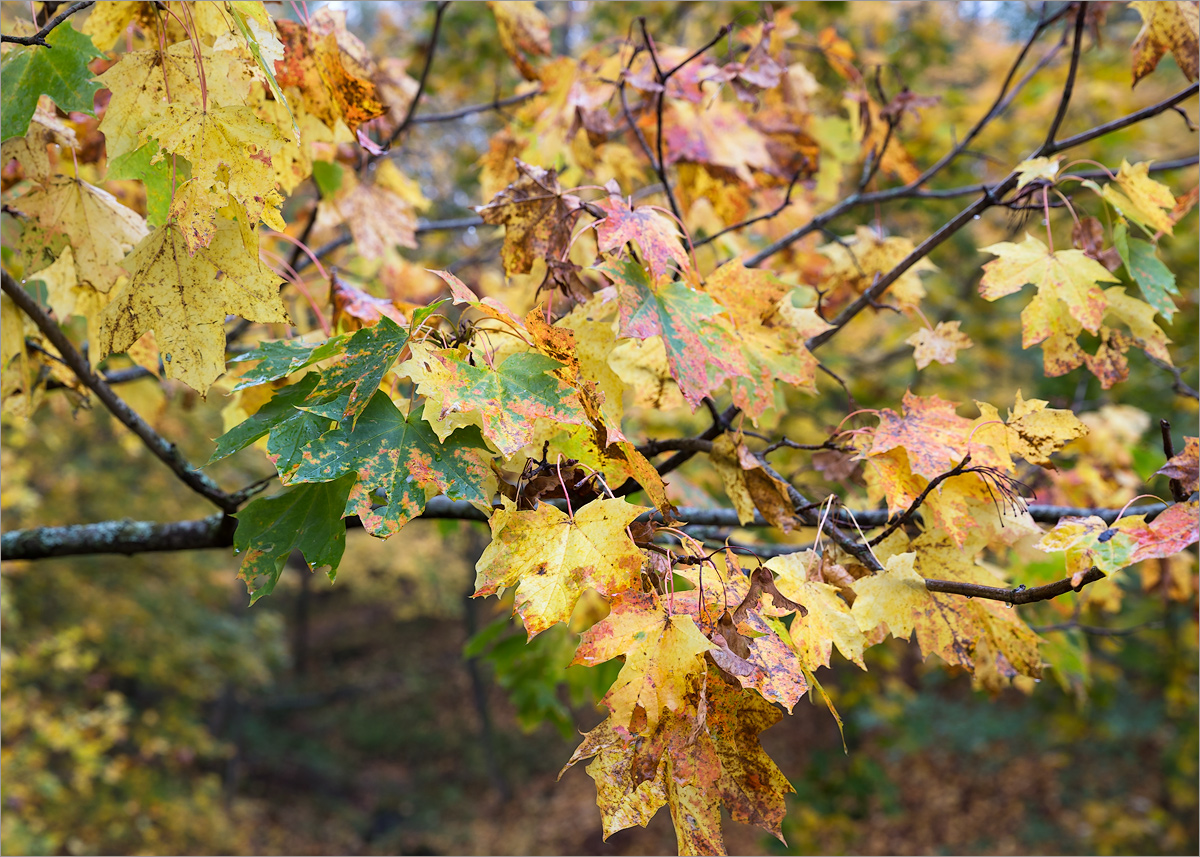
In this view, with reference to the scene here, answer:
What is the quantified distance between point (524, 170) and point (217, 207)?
0.60 metres

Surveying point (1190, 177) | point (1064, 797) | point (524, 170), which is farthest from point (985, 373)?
point (524, 170)

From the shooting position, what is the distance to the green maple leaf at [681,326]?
1.20 m

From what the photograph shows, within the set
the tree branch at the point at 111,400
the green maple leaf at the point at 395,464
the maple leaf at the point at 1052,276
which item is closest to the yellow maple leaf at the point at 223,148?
the green maple leaf at the point at 395,464

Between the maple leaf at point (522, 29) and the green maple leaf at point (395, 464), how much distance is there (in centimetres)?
165

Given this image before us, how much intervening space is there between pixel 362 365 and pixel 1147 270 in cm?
163

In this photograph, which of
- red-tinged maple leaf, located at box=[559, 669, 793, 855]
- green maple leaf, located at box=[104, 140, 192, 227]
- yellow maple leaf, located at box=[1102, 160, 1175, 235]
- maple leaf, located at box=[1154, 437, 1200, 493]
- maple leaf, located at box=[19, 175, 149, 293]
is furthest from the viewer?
yellow maple leaf, located at box=[1102, 160, 1175, 235]

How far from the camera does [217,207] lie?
1.11 m

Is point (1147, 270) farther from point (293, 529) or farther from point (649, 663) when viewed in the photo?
point (293, 529)

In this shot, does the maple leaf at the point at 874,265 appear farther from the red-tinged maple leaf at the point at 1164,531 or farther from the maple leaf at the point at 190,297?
the maple leaf at the point at 190,297

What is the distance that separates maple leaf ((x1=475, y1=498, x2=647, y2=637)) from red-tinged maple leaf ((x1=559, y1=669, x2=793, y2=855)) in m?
0.18

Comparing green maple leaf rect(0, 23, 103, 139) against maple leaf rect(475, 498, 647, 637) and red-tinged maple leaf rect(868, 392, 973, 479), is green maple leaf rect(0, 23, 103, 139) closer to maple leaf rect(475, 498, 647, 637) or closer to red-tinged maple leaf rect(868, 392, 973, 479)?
maple leaf rect(475, 498, 647, 637)

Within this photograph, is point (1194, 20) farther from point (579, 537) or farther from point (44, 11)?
point (44, 11)

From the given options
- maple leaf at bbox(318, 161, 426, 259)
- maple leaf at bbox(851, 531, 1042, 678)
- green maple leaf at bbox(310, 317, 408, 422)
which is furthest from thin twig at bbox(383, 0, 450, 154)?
maple leaf at bbox(851, 531, 1042, 678)

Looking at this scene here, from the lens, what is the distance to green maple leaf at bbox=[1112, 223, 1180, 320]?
154 centimetres
